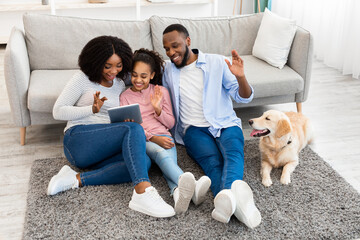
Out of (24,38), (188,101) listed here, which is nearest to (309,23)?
(188,101)

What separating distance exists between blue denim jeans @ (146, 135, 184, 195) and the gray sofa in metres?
0.73

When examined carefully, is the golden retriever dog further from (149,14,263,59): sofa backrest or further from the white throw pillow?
(149,14,263,59): sofa backrest

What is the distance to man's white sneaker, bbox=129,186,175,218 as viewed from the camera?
6.21ft

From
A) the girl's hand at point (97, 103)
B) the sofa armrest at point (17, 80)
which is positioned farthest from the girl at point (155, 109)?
the sofa armrest at point (17, 80)

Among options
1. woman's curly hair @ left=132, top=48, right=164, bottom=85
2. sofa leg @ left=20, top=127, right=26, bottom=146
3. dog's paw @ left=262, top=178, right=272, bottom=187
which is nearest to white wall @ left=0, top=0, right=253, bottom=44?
sofa leg @ left=20, top=127, right=26, bottom=146

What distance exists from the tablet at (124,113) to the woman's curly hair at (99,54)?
0.70ft

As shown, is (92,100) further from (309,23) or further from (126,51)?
(309,23)

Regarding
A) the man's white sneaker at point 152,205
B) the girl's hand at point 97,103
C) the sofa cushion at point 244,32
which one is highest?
the sofa cushion at point 244,32

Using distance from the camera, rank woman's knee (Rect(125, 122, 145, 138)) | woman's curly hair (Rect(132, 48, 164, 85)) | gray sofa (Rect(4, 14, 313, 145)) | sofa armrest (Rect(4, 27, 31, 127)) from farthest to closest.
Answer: gray sofa (Rect(4, 14, 313, 145)) < sofa armrest (Rect(4, 27, 31, 127)) < woman's curly hair (Rect(132, 48, 164, 85)) < woman's knee (Rect(125, 122, 145, 138))

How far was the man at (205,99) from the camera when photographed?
2160 millimetres

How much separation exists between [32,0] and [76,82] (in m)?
3.07

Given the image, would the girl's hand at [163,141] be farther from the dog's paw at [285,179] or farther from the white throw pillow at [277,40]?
the white throw pillow at [277,40]

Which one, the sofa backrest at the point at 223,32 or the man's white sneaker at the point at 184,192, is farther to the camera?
the sofa backrest at the point at 223,32

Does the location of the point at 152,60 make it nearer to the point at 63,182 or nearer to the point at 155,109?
the point at 155,109
